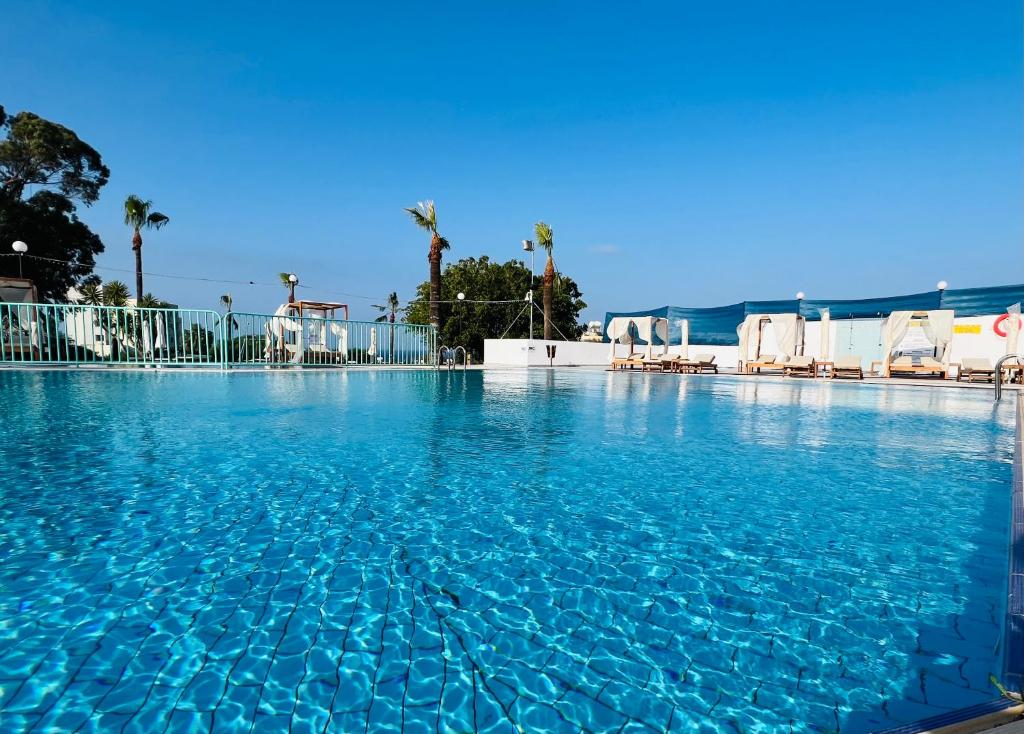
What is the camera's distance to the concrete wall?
16.3 metres

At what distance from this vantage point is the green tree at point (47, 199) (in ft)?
→ 63.0

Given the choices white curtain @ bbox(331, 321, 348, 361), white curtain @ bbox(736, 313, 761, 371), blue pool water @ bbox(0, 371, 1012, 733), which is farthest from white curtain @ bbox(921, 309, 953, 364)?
white curtain @ bbox(331, 321, 348, 361)

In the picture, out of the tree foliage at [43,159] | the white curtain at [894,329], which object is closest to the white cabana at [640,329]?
the white curtain at [894,329]

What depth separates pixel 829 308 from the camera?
19453 mm

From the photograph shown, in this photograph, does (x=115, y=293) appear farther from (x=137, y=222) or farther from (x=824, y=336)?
(x=824, y=336)

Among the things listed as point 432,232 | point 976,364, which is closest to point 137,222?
point 432,232

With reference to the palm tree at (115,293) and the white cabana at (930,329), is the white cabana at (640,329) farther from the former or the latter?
the palm tree at (115,293)

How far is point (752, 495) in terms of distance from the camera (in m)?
3.92

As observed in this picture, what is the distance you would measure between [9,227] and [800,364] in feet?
95.3

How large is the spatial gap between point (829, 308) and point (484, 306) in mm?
16107

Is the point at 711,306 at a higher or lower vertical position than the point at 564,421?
higher

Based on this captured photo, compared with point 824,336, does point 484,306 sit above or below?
above

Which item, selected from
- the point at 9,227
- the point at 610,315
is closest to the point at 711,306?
the point at 610,315

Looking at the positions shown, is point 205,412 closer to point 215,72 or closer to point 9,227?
point 215,72
